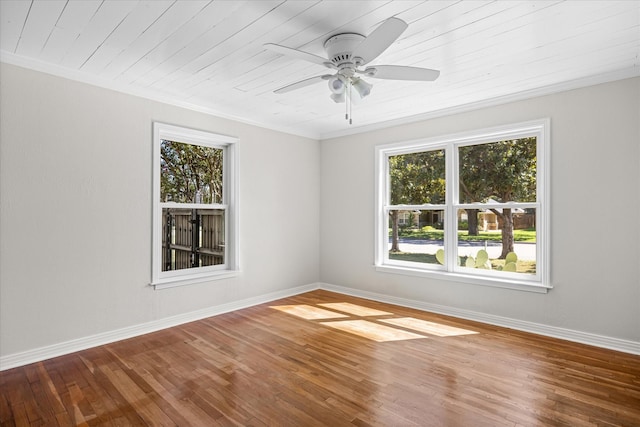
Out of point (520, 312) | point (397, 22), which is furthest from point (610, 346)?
point (397, 22)

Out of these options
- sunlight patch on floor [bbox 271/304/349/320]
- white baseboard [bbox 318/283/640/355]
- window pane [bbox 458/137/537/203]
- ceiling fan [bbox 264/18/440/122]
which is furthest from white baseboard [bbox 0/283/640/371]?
ceiling fan [bbox 264/18/440/122]

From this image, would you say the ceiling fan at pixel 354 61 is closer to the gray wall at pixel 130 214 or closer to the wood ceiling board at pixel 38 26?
the wood ceiling board at pixel 38 26

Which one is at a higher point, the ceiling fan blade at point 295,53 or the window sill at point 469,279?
the ceiling fan blade at point 295,53

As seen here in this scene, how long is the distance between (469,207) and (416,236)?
2.65ft

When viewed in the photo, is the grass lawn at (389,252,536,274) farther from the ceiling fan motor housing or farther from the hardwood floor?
the ceiling fan motor housing

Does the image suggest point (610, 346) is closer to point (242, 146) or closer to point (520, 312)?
point (520, 312)

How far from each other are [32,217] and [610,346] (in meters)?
5.21

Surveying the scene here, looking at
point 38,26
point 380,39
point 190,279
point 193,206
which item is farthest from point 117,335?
point 380,39

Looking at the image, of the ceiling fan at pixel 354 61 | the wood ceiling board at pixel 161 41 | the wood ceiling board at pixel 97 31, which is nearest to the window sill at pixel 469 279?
the ceiling fan at pixel 354 61

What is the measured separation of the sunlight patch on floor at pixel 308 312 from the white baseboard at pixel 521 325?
883mm

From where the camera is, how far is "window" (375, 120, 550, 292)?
3.71m

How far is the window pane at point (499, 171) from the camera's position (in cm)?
376

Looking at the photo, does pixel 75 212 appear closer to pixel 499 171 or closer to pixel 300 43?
pixel 300 43

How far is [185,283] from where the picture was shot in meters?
3.90
